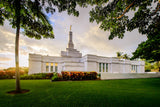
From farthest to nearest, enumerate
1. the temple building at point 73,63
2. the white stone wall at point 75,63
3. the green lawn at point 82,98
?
the temple building at point 73,63, the white stone wall at point 75,63, the green lawn at point 82,98

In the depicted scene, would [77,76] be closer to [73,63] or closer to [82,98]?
[82,98]

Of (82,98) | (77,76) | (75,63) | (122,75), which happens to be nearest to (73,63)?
(75,63)

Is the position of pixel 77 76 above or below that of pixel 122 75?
above

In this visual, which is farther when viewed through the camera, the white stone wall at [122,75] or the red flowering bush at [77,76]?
the white stone wall at [122,75]

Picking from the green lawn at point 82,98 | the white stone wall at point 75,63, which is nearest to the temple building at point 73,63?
the white stone wall at point 75,63

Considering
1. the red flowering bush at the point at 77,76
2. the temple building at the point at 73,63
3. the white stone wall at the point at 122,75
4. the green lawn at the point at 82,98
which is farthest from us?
the temple building at the point at 73,63

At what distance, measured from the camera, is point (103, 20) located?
6402mm

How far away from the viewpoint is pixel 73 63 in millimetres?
19531

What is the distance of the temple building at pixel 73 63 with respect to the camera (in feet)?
57.7

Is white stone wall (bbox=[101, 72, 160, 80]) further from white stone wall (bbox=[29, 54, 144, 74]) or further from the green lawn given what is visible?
the green lawn

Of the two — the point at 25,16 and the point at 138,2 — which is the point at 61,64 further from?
the point at 138,2

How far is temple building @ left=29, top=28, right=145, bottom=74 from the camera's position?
17594 millimetres

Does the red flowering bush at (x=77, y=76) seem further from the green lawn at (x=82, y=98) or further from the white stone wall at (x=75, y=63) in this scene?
the white stone wall at (x=75, y=63)

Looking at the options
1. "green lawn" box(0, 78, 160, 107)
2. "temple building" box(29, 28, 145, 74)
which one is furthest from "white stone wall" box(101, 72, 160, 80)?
"green lawn" box(0, 78, 160, 107)
